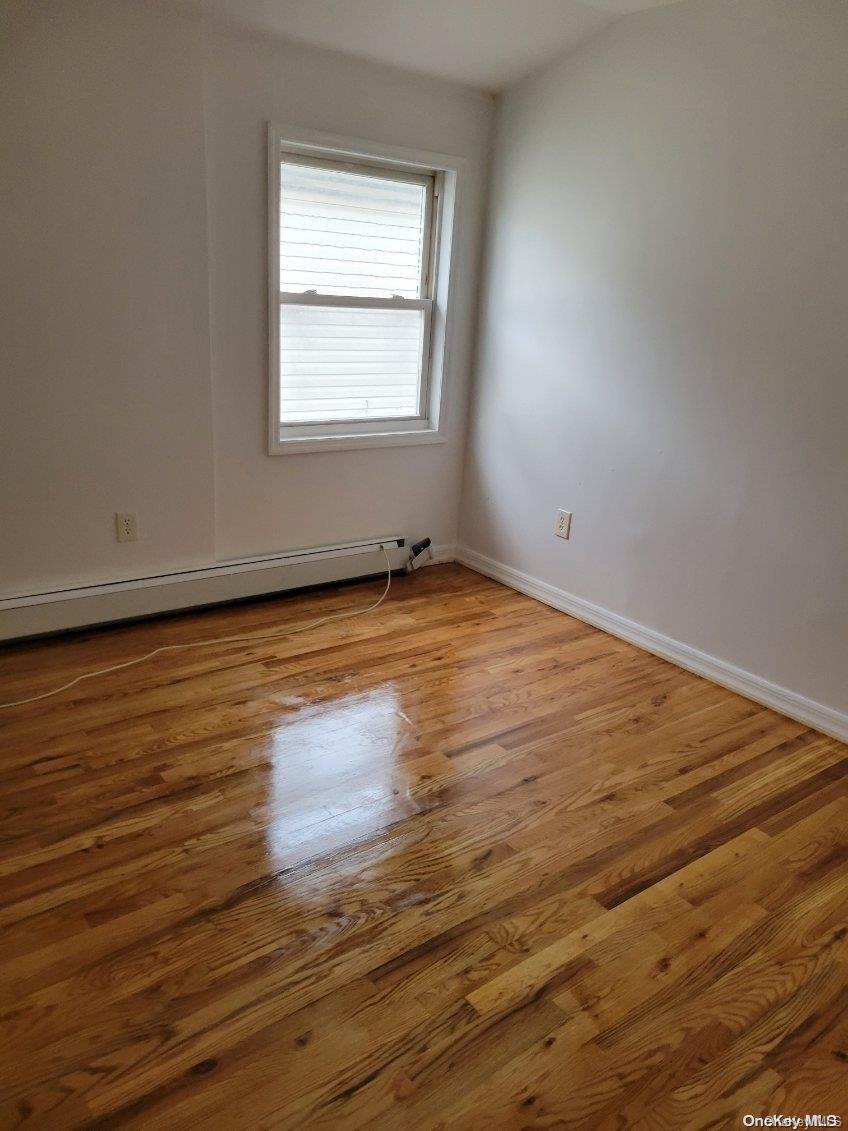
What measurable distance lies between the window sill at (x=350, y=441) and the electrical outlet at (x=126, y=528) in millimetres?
629

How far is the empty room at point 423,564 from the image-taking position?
153cm

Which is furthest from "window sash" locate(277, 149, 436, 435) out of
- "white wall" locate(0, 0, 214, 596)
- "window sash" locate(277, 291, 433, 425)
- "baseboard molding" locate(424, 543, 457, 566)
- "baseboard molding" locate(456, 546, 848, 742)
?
"baseboard molding" locate(456, 546, 848, 742)

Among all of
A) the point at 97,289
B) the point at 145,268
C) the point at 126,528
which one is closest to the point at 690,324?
the point at 145,268

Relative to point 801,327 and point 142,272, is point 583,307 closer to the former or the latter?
point 801,327

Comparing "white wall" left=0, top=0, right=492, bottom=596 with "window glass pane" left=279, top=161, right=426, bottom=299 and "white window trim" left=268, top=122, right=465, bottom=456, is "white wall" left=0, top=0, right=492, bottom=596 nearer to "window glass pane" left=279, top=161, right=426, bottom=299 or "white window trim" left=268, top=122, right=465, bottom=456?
"white window trim" left=268, top=122, right=465, bottom=456

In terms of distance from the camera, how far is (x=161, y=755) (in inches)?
90.6

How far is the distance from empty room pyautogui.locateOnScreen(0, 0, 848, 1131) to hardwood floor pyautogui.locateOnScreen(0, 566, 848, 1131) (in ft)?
0.03

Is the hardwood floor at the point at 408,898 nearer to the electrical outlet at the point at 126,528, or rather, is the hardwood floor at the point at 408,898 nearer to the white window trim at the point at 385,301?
the electrical outlet at the point at 126,528

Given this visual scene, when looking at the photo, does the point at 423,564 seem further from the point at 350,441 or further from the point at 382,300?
the point at 382,300

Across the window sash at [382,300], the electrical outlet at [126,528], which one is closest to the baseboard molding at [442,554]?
the window sash at [382,300]

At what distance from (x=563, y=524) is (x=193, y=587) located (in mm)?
1600

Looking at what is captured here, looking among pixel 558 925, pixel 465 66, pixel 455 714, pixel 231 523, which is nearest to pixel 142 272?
pixel 231 523

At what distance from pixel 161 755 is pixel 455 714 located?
36.3 inches

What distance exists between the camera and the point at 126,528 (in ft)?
10.1
